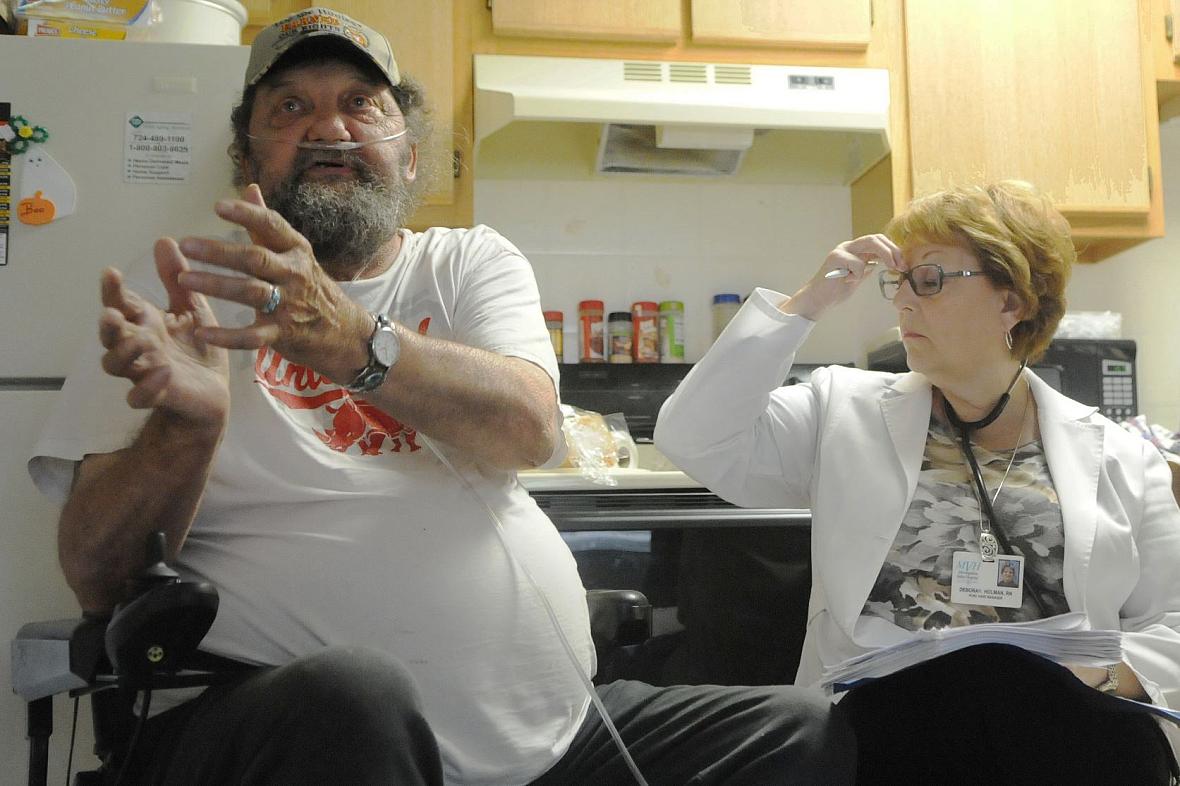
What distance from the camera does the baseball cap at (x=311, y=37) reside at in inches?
52.0

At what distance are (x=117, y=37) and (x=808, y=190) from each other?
1546 millimetres

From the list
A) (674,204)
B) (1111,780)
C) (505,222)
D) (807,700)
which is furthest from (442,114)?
(1111,780)

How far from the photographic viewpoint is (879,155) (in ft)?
7.88

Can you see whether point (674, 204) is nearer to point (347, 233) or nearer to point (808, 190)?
point (808, 190)

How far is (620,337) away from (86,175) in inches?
46.5

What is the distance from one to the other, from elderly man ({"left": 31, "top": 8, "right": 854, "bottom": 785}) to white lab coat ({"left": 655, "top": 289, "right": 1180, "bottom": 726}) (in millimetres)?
280

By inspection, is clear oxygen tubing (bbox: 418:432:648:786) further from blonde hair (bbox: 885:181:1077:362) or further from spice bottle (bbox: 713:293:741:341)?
spice bottle (bbox: 713:293:741:341)

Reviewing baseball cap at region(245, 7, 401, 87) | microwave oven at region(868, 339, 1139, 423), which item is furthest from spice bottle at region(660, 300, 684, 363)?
baseball cap at region(245, 7, 401, 87)

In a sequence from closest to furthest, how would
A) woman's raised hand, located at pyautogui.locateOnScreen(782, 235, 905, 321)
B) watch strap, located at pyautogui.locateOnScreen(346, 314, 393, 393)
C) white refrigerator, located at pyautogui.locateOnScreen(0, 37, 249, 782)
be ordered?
watch strap, located at pyautogui.locateOnScreen(346, 314, 393, 393), woman's raised hand, located at pyautogui.locateOnScreen(782, 235, 905, 321), white refrigerator, located at pyautogui.locateOnScreen(0, 37, 249, 782)

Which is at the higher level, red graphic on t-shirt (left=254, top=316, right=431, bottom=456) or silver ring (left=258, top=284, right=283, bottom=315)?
silver ring (left=258, top=284, right=283, bottom=315)

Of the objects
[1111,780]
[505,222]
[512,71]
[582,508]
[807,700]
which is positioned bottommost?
[1111,780]

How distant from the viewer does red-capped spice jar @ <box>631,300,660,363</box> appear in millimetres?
2453

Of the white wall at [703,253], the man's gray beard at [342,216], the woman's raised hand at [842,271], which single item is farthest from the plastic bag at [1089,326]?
the man's gray beard at [342,216]

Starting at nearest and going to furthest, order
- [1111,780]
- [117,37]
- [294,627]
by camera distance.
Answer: [294,627], [1111,780], [117,37]
